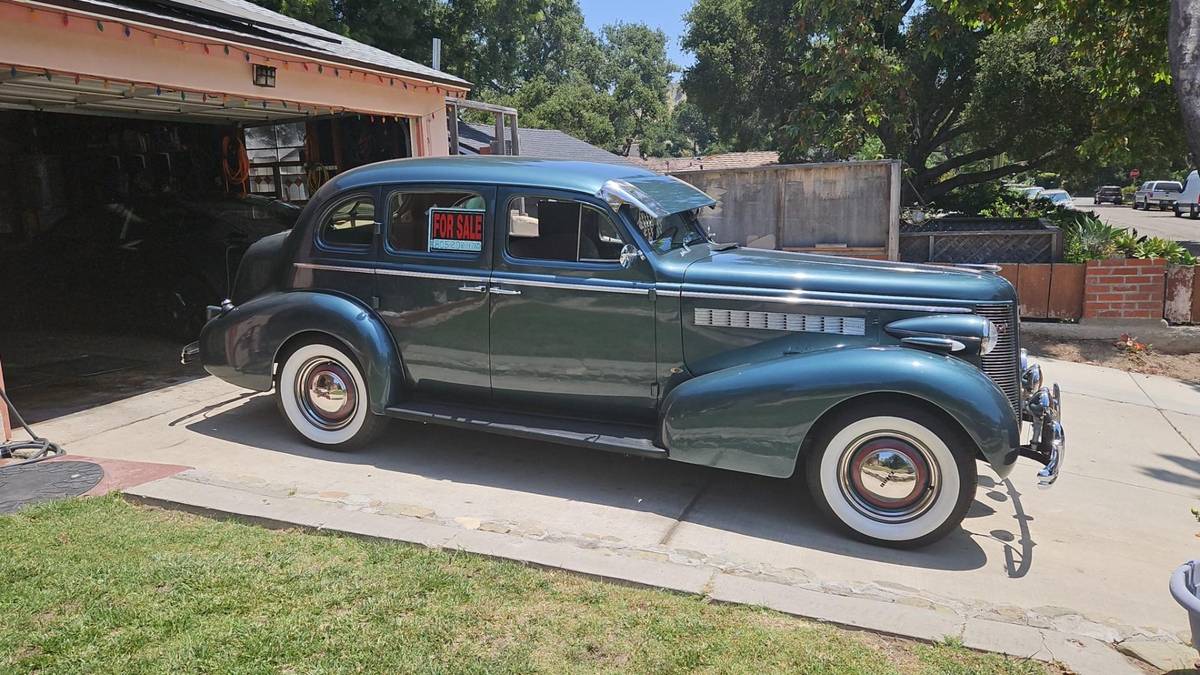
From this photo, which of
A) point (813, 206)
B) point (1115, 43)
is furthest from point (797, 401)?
point (1115, 43)

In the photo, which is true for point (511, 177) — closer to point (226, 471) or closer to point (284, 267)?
point (284, 267)

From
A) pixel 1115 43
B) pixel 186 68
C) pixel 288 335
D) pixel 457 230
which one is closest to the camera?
pixel 457 230

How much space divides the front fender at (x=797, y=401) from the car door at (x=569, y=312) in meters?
0.45

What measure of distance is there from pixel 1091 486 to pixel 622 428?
3039 millimetres

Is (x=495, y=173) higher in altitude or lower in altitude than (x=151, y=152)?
lower

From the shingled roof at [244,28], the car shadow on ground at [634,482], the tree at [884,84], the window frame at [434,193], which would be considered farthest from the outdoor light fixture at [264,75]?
the tree at [884,84]

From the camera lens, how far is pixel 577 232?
4.89 metres

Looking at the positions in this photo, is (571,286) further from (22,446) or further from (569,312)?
(22,446)

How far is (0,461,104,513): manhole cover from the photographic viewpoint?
446cm

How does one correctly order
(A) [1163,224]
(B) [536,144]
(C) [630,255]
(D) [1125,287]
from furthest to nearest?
(A) [1163,224] → (B) [536,144] → (D) [1125,287] → (C) [630,255]

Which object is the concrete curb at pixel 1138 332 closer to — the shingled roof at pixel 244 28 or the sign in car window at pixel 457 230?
the sign in car window at pixel 457 230

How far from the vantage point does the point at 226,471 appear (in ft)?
16.7

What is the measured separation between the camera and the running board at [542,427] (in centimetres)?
459

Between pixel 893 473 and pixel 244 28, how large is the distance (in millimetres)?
6862
